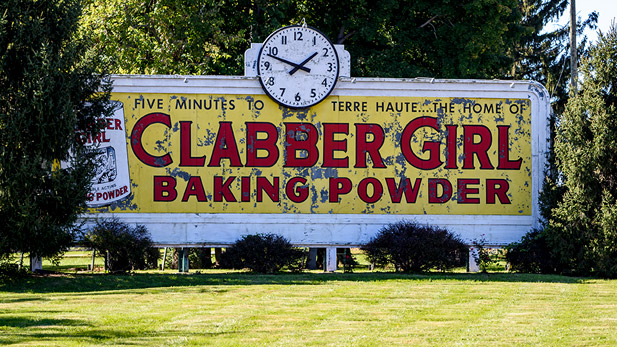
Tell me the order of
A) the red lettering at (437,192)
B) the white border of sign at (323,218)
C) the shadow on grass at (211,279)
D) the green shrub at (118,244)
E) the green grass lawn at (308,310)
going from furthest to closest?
the red lettering at (437,192) < the white border of sign at (323,218) < the green shrub at (118,244) < the shadow on grass at (211,279) < the green grass lawn at (308,310)

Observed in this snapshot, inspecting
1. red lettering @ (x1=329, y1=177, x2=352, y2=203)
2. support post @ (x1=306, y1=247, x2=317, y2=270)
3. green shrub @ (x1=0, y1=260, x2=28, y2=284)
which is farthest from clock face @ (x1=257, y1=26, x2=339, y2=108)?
support post @ (x1=306, y1=247, x2=317, y2=270)

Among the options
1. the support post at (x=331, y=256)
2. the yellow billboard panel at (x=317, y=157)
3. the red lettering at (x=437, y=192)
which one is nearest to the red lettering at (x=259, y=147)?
the yellow billboard panel at (x=317, y=157)

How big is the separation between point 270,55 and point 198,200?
13.1 feet

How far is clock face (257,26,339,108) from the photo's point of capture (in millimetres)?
20328

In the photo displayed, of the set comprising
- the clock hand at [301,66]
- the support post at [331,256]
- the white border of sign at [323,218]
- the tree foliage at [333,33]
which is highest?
the tree foliage at [333,33]

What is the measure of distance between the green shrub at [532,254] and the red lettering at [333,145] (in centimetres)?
468

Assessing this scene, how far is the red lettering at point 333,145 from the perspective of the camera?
2042 centimetres

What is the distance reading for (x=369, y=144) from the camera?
20516 mm

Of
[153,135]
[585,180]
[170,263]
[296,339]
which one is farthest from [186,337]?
[170,263]

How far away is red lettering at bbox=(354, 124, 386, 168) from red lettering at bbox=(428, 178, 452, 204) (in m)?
1.32

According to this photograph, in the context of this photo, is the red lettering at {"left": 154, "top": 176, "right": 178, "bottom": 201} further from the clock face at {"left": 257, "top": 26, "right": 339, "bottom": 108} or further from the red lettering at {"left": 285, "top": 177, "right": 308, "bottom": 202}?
the clock face at {"left": 257, "top": 26, "right": 339, "bottom": 108}

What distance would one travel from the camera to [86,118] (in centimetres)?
1816

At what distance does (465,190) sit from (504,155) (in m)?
1.34

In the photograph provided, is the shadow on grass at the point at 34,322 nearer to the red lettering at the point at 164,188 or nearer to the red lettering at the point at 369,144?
the red lettering at the point at 164,188
